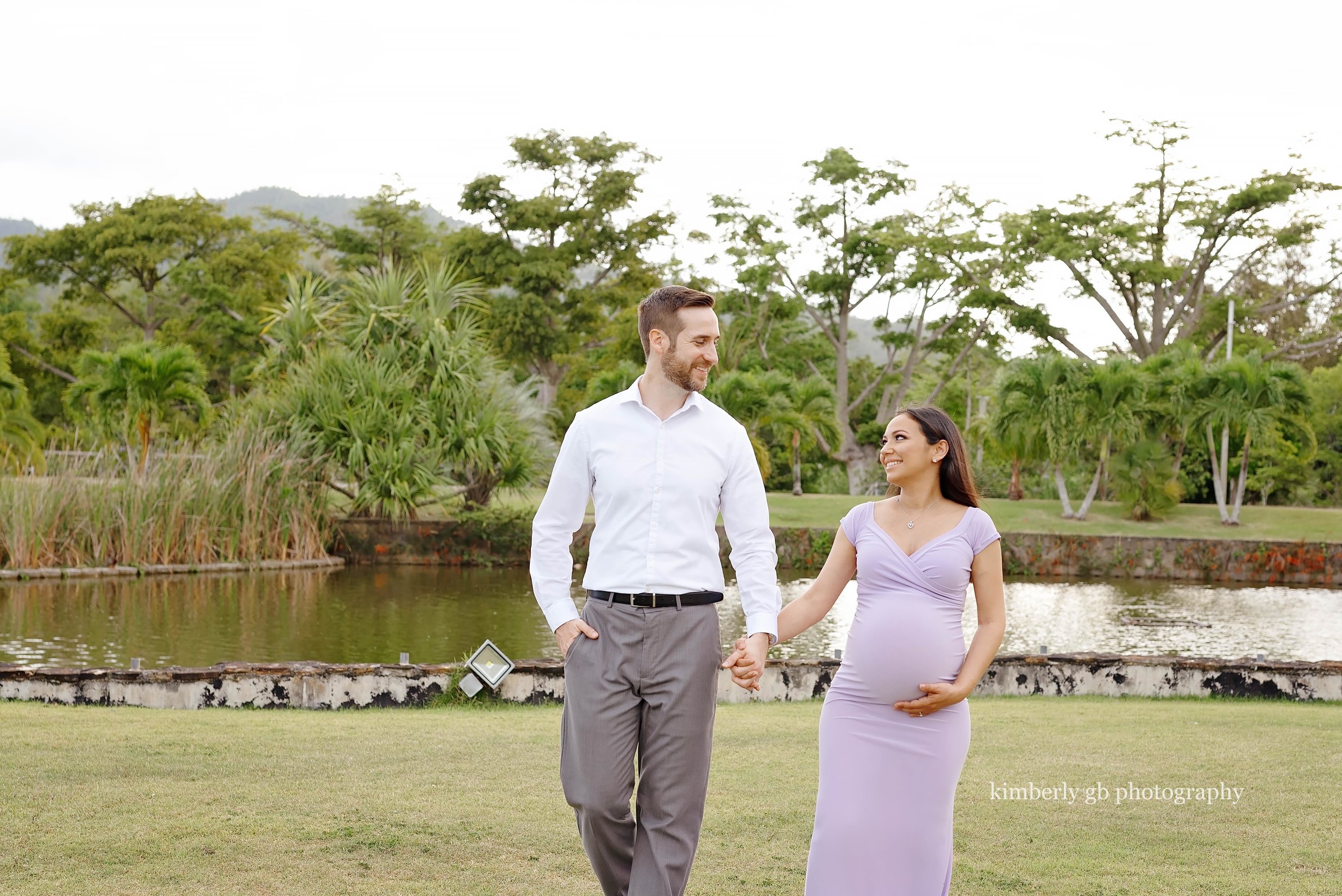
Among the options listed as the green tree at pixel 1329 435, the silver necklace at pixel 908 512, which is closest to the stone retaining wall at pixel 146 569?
the silver necklace at pixel 908 512

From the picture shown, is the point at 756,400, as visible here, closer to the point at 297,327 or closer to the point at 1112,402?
the point at 1112,402

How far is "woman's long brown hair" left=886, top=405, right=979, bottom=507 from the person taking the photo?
3604mm

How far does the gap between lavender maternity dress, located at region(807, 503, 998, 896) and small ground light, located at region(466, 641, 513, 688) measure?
5148 millimetres

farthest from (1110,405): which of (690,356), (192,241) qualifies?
(192,241)

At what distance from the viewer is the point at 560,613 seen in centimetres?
352

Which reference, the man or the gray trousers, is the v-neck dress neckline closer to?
the man

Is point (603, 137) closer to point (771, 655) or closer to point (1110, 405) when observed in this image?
point (1110, 405)

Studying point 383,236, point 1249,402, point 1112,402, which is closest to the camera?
point 1249,402

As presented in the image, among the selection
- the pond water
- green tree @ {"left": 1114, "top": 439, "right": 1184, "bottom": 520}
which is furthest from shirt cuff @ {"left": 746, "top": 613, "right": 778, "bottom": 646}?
green tree @ {"left": 1114, "top": 439, "right": 1184, "bottom": 520}

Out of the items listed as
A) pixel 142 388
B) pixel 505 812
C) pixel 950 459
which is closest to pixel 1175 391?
pixel 142 388

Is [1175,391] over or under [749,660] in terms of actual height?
over

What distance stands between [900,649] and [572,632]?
2.92 feet

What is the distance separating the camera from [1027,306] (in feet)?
118

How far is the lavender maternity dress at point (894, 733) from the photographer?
3316mm
